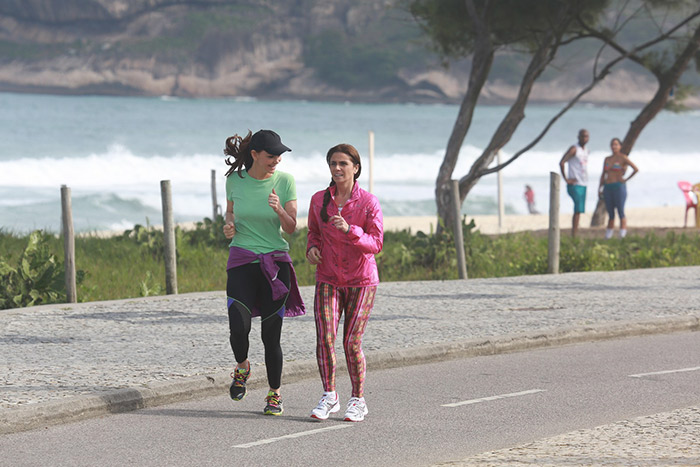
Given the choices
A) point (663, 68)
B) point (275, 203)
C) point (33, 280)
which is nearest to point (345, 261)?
point (275, 203)

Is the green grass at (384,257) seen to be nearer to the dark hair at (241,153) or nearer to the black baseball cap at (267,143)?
the dark hair at (241,153)

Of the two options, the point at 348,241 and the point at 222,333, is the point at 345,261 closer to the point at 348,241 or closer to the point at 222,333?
the point at 348,241

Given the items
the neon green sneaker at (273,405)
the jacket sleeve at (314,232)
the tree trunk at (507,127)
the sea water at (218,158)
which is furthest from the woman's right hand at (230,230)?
the sea water at (218,158)

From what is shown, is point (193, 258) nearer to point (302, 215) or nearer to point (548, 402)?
point (548, 402)

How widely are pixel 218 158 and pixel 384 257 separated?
53.4m

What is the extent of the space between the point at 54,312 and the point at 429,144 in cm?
7930

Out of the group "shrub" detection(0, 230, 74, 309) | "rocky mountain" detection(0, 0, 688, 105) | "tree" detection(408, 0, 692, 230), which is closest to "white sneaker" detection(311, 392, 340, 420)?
"shrub" detection(0, 230, 74, 309)

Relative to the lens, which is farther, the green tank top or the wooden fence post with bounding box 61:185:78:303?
the wooden fence post with bounding box 61:185:78:303

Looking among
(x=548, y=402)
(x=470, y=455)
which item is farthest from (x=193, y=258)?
(x=470, y=455)

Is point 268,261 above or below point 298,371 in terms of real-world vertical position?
above

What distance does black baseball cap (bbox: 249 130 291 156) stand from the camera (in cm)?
676

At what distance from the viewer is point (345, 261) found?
6773 millimetres

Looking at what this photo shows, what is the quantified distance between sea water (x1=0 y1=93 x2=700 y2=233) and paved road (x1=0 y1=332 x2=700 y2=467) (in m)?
11.6

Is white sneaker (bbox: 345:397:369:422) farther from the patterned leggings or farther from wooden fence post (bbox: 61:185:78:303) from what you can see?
wooden fence post (bbox: 61:185:78:303)
